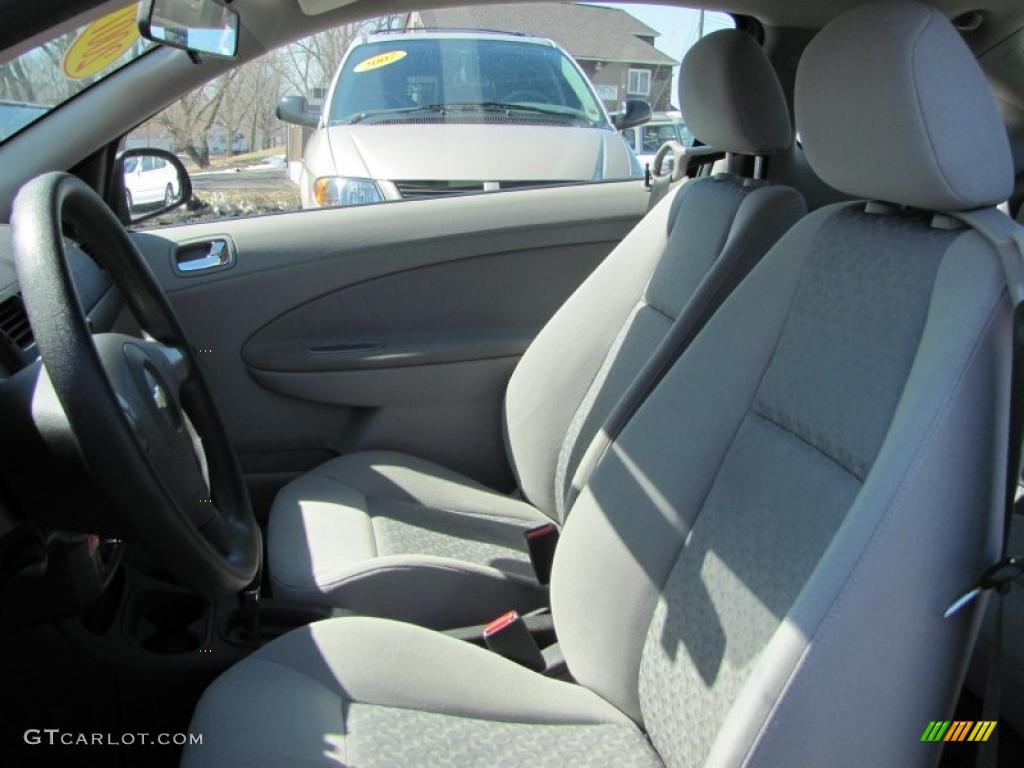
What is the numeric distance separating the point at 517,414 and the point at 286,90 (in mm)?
1290

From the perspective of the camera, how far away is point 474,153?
9.33 ft

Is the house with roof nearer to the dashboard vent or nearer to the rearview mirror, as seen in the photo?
the rearview mirror

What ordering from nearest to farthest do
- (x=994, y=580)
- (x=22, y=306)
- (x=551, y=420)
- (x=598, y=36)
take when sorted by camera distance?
(x=994, y=580) < (x=22, y=306) < (x=551, y=420) < (x=598, y=36)

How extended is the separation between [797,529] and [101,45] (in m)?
1.30

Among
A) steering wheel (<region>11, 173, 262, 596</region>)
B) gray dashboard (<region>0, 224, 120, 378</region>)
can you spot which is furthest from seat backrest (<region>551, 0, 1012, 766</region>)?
gray dashboard (<region>0, 224, 120, 378</region>)

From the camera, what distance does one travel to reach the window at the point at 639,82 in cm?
632

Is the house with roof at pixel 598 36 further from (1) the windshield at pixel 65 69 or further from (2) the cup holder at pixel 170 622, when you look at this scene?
(2) the cup holder at pixel 170 622

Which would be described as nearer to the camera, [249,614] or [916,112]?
[916,112]

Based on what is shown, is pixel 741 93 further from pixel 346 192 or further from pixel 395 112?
Result: pixel 395 112

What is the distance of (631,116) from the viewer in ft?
10.8

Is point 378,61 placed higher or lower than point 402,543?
higher

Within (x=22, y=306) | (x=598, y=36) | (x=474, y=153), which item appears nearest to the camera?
(x=22, y=306)

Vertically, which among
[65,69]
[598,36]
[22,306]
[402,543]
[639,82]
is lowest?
[639,82]

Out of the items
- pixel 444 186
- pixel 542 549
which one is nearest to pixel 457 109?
pixel 444 186
